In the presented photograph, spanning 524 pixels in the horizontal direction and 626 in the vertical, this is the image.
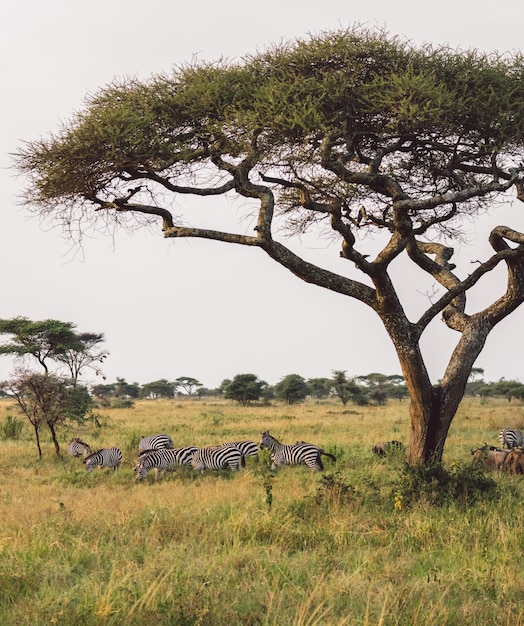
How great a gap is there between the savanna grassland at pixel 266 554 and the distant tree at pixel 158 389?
62075 millimetres

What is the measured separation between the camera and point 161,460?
13.3 meters

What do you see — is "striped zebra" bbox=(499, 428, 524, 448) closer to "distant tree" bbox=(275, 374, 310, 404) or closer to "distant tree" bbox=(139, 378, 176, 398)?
"distant tree" bbox=(275, 374, 310, 404)

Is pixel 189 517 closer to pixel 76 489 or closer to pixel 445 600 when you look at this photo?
pixel 445 600

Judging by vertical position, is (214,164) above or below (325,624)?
above

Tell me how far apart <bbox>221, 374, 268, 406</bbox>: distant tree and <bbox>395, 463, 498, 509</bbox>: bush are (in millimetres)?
40790

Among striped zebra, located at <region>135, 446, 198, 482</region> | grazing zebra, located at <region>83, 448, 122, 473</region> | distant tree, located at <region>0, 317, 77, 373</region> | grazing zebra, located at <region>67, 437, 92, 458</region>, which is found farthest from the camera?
distant tree, located at <region>0, 317, 77, 373</region>

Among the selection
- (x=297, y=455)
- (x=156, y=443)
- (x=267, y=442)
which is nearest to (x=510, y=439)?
(x=297, y=455)

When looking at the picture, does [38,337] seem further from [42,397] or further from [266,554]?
[266,554]

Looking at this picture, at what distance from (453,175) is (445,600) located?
931cm

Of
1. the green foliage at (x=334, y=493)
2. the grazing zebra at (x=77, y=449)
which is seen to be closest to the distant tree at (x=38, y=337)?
the grazing zebra at (x=77, y=449)

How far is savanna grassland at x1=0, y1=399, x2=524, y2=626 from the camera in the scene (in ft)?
14.8

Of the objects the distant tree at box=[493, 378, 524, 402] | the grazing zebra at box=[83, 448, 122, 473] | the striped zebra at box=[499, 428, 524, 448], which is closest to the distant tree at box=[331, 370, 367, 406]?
the distant tree at box=[493, 378, 524, 402]

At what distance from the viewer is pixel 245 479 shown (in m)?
12.2

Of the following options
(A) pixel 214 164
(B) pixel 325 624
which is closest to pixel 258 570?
(B) pixel 325 624
